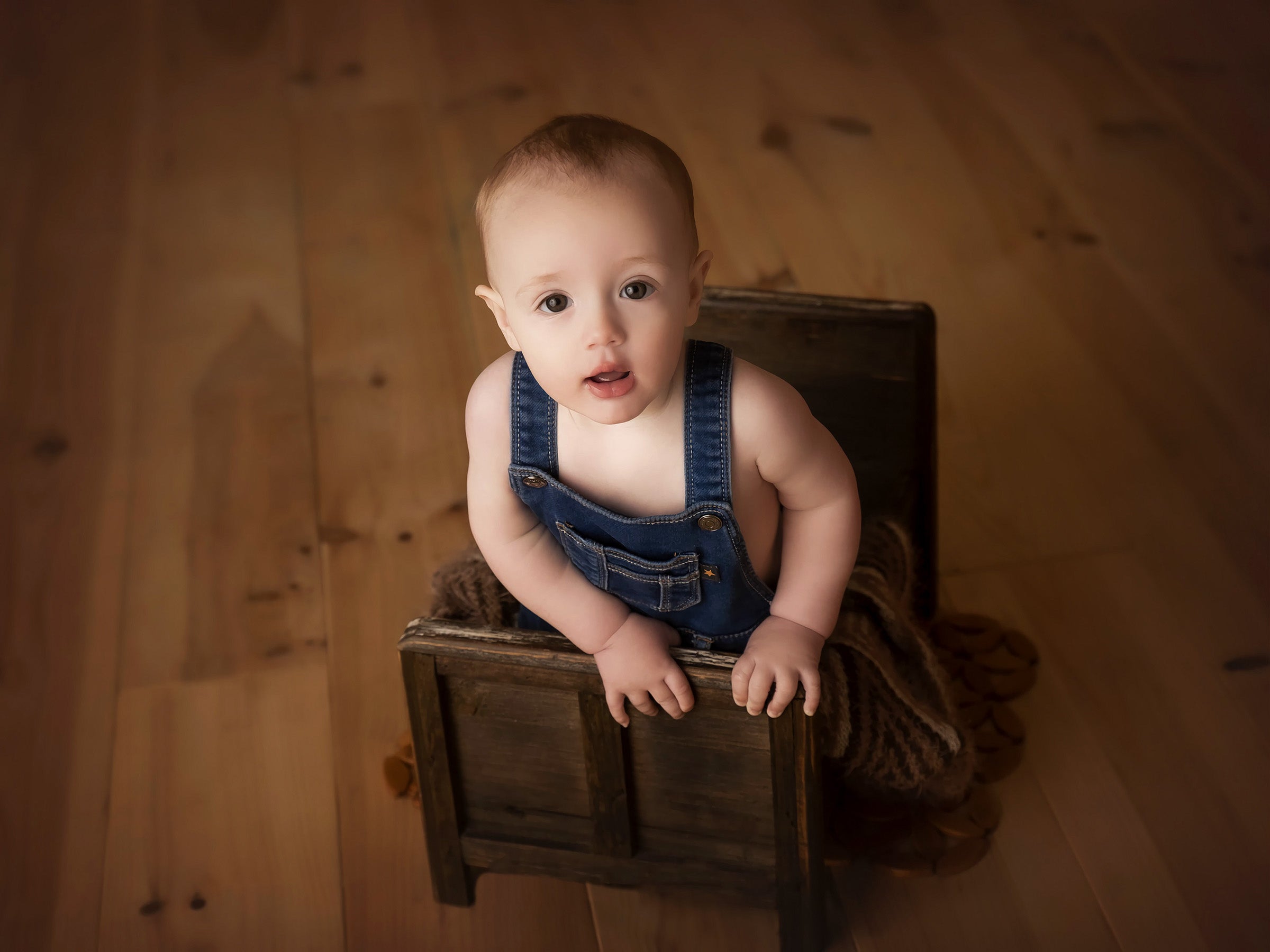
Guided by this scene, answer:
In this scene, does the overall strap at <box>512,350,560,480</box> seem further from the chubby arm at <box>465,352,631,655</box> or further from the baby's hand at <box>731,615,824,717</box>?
the baby's hand at <box>731,615,824,717</box>

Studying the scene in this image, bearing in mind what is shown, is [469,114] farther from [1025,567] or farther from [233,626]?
[1025,567]

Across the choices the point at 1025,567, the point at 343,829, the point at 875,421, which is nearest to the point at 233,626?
the point at 343,829

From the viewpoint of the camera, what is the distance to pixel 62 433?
155 cm

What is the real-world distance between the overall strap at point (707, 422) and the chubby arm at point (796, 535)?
1cm

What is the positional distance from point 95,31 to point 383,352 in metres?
1.03

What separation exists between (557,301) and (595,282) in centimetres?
3

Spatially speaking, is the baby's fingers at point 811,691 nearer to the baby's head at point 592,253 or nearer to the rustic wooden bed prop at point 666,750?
the rustic wooden bed prop at point 666,750

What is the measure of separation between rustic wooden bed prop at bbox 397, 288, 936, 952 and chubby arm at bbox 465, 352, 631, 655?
0.03m

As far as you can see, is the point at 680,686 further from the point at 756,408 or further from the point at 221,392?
the point at 221,392

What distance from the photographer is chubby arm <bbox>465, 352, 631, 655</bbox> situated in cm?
88

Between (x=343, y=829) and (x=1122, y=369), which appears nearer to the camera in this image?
(x=343, y=829)

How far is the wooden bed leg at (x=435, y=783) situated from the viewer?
93 cm

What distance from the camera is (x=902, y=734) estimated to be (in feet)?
3.36

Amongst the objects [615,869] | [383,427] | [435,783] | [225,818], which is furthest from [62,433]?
[615,869]
